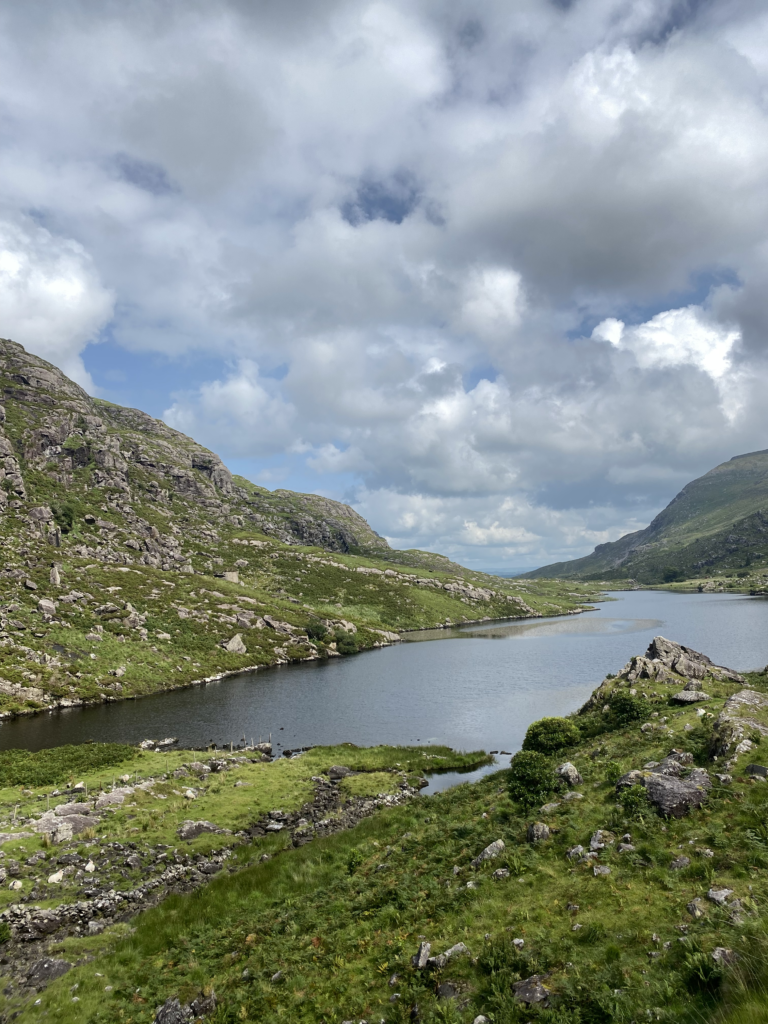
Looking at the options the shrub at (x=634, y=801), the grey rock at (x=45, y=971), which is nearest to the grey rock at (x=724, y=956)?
the shrub at (x=634, y=801)

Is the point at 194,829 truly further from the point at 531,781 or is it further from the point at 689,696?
the point at 689,696

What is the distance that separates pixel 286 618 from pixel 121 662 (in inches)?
2501

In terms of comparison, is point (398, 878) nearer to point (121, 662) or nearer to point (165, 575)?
point (121, 662)

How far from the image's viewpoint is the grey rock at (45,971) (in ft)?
68.9

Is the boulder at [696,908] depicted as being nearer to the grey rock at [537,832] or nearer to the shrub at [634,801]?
the shrub at [634,801]

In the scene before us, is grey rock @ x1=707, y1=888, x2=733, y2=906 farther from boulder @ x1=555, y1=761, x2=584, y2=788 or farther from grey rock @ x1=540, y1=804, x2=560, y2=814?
boulder @ x1=555, y1=761, x2=584, y2=788

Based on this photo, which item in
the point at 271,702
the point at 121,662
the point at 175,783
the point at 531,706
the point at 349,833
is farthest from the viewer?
the point at 121,662

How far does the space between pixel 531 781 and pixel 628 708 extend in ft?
57.4

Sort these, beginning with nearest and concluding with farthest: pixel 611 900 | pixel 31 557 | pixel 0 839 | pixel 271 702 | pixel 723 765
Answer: pixel 611 900 < pixel 723 765 < pixel 0 839 < pixel 271 702 < pixel 31 557

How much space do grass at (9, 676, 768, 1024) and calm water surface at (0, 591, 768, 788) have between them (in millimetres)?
28875

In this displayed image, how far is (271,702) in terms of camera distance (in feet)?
290

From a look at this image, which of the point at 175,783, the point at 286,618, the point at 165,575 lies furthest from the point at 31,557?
the point at 175,783

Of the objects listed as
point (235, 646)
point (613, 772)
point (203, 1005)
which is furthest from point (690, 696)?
point (235, 646)

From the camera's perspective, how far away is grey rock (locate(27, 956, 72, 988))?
21.0m
